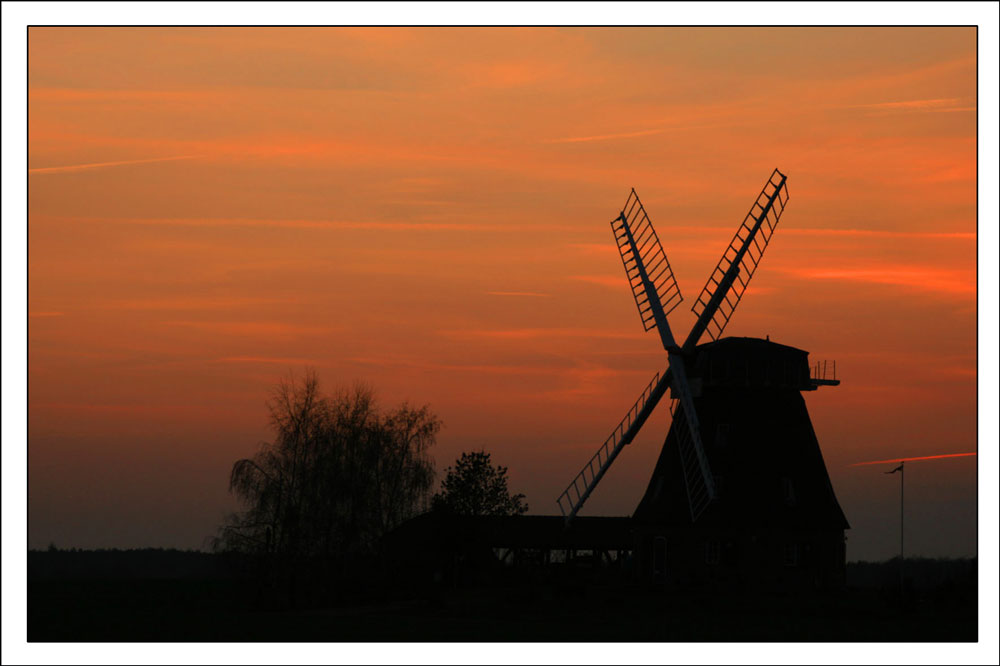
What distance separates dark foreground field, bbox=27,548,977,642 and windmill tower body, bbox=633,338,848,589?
7.07ft

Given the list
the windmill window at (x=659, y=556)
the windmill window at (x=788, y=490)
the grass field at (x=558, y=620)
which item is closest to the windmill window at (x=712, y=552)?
the windmill window at (x=659, y=556)

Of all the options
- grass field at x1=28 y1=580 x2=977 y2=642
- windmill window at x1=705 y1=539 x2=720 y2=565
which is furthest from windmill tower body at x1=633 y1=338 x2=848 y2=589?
grass field at x1=28 y1=580 x2=977 y2=642

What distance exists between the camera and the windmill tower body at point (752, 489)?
58625 millimetres

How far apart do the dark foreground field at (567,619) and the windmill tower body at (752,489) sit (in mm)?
2156

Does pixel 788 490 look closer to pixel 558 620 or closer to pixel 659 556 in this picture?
pixel 659 556

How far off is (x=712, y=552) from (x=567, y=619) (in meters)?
9.45

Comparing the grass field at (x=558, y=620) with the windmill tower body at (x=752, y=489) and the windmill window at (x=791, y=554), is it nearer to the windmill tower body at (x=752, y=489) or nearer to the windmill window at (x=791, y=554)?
the windmill tower body at (x=752, y=489)

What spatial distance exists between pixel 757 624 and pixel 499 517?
2213 cm

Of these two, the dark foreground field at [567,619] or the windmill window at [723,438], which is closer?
the dark foreground field at [567,619]

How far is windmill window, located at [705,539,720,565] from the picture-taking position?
58625 mm

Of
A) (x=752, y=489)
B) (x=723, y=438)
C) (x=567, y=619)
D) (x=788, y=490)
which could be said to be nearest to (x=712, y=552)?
(x=752, y=489)

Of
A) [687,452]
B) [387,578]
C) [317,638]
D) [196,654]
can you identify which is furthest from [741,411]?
[196,654]

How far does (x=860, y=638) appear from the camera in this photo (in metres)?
46.0

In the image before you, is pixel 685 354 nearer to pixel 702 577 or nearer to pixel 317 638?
pixel 702 577
